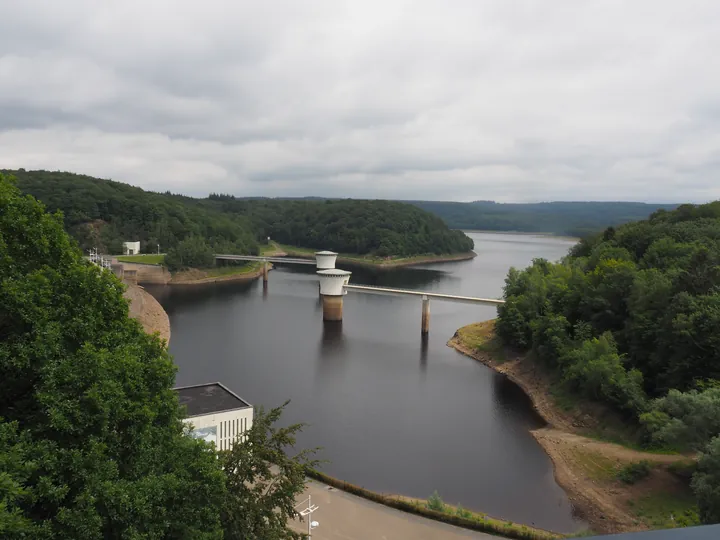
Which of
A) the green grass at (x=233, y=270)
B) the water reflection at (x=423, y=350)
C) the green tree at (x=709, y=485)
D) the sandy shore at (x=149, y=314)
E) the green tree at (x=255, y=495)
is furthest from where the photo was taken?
the green grass at (x=233, y=270)

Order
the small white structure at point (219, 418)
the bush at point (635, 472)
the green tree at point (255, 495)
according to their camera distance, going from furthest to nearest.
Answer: the bush at point (635, 472) → the small white structure at point (219, 418) → the green tree at point (255, 495)

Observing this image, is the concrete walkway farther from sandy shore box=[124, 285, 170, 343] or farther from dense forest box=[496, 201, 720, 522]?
sandy shore box=[124, 285, 170, 343]

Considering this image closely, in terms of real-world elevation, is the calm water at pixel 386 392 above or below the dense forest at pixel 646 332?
below

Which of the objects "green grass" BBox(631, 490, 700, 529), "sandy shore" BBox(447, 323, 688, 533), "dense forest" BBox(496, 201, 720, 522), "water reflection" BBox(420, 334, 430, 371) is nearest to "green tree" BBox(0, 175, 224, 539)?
"dense forest" BBox(496, 201, 720, 522)

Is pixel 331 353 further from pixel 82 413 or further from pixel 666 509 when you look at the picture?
pixel 82 413

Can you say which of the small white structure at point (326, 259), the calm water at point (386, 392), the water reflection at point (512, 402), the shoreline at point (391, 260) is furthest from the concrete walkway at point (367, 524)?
the shoreline at point (391, 260)

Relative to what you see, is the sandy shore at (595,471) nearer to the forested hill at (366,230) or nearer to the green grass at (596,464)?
the green grass at (596,464)

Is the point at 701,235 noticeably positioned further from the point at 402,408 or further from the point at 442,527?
the point at 442,527

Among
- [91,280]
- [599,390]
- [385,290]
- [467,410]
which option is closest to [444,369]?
[467,410]
